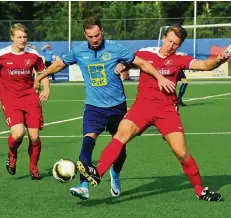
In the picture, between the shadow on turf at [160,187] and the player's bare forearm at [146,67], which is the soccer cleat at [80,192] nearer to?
the shadow on turf at [160,187]

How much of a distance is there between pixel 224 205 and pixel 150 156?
4519mm

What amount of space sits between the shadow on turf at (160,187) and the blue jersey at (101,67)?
1086 millimetres

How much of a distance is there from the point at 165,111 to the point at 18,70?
2747 mm

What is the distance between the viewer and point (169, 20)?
45844 mm

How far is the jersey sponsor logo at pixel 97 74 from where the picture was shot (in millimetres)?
9258

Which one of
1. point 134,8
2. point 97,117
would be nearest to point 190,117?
point 97,117

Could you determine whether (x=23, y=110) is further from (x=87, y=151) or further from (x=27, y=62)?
(x=87, y=151)

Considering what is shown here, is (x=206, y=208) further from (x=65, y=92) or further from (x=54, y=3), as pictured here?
(x=54, y=3)

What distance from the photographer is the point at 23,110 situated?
11.3 metres

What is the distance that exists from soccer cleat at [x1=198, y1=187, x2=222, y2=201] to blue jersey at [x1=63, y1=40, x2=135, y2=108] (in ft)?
4.68

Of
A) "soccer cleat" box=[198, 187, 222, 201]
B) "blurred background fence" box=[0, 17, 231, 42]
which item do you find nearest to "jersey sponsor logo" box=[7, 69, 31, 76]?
"soccer cleat" box=[198, 187, 222, 201]

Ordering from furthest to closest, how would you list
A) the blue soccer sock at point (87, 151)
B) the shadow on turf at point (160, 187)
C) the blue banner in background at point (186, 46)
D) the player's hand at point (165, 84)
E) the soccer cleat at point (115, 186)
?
the blue banner in background at point (186, 46) < the soccer cleat at point (115, 186) < the shadow on turf at point (160, 187) < the blue soccer sock at point (87, 151) < the player's hand at point (165, 84)

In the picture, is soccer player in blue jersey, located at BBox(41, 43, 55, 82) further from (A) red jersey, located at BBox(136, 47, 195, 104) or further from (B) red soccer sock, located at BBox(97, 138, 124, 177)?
(B) red soccer sock, located at BBox(97, 138, 124, 177)

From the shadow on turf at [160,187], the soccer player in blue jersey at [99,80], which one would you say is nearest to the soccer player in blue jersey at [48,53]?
the shadow on turf at [160,187]
